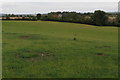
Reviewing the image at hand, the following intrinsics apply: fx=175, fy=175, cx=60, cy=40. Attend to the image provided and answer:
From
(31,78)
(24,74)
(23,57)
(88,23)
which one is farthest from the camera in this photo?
(88,23)

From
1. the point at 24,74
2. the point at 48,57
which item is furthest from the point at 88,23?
the point at 24,74

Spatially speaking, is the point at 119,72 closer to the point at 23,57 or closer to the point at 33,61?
the point at 33,61

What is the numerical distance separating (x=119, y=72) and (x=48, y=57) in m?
5.25

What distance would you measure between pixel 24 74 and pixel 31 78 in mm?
722

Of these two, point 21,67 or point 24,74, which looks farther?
point 21,67

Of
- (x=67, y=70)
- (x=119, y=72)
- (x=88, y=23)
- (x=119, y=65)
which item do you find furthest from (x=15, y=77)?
(x=88, y=23)

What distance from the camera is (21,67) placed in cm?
1028

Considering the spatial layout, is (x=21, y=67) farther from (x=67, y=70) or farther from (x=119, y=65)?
(x=119, y=65)

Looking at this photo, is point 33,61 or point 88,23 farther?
point 88,23

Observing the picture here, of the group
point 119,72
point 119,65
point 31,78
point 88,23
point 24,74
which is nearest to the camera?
point 31,78

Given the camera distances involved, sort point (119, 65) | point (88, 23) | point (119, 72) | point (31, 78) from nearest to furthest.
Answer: point (31, 78)
point (119, 72)
point (119, 65)
point (88, 23)

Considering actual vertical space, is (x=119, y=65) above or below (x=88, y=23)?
below

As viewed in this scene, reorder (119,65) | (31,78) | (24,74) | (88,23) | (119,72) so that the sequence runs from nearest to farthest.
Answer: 1. (31,78)
2. (24,74)
3. (119,72)
4. (119,65)
5. (88,23)

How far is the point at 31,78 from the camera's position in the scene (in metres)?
8.53
